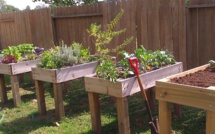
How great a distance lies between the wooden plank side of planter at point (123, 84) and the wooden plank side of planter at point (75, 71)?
0.77 m

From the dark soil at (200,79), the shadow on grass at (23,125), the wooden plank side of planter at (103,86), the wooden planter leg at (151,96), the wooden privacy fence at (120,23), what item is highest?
the wooden privacy fence at (120,23)

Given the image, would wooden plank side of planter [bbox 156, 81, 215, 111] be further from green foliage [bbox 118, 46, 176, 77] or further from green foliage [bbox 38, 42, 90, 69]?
green foliage [bbox 38, 42, 90, 69]

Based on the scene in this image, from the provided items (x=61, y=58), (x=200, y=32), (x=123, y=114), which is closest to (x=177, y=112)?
(x=123, y=114)

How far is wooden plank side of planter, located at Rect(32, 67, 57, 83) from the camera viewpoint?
4.34m

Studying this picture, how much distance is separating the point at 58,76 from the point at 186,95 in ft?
7.68

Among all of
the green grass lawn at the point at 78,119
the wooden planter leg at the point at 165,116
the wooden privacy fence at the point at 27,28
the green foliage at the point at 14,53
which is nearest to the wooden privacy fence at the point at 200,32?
the green grass lawn at the point at 78,119

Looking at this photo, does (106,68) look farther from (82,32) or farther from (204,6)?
(82,32)

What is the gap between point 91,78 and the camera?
3.68 m

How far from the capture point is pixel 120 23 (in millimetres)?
6125

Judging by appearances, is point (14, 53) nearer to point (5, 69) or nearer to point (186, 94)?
point (5, 69)

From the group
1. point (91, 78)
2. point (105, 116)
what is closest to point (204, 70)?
point (91, 78)

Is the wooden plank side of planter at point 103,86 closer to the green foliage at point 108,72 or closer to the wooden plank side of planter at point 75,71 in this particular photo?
the green foliage at point 108,72

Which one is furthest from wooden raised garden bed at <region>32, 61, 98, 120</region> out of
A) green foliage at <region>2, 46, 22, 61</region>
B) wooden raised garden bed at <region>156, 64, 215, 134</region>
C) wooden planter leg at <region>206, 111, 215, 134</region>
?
wooden planter leg at <region>206, 111, 215, 134</region>

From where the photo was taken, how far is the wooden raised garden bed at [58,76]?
14.3 ft
